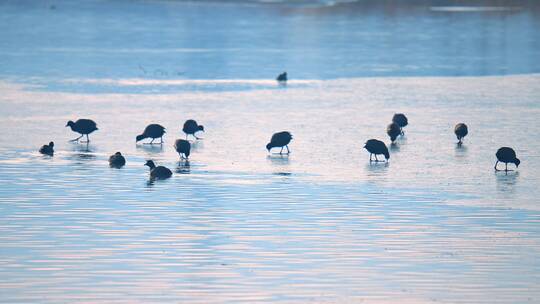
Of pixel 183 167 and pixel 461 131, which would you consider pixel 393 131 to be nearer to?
pixel 461 131

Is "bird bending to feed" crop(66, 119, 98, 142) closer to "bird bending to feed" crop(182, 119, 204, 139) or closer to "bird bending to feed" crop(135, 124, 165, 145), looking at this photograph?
"bird bending to feed" crop(135, 124, 165, 145)

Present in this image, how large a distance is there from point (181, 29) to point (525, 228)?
61.5m

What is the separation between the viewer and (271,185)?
21828 mm

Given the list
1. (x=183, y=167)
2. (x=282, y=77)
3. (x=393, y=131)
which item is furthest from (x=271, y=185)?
(x=282, y=77)

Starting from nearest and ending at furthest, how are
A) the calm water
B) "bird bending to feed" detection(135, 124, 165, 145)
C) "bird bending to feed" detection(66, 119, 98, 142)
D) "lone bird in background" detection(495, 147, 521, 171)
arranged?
the calm water, "lone bird in background" detection(495, 147, 521, 171), "bird bending to feed" detection(135, 124, 165, 145), "bird bending to feed" detection(66, 119, 98, 142)

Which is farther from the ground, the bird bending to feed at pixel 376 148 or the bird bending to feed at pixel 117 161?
the bird bending to feed at pixel 376 148

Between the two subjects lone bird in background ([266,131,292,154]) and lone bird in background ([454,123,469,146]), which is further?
lone bird in background ([454,123,469,146])

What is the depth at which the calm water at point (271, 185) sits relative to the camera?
1468 cm

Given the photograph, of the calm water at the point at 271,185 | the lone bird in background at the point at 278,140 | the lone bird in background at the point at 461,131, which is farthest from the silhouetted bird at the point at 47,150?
the lone bird in background at the point at 461,131

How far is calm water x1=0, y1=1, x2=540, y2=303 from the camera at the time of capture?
578 inches

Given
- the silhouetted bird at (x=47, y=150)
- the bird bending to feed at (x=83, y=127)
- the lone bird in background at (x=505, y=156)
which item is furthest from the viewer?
the bird bending to feed at (x=83, y=127)

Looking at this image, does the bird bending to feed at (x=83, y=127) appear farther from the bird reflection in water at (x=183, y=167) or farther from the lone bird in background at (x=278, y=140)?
the lone bird in background at (x=278, y=140)

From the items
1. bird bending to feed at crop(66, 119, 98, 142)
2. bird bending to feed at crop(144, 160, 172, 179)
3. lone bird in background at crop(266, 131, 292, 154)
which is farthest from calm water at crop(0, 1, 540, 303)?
lone bird in background at crop(266, 131, 292, 154)

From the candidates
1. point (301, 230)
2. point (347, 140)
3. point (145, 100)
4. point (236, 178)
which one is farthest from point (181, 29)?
point (301, 230)
